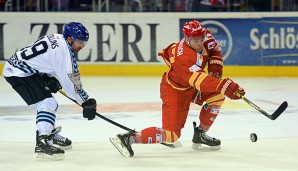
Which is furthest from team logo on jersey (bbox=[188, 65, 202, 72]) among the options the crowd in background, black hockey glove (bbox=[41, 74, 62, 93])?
the crowd in background

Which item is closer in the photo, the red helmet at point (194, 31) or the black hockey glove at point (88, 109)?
the red helmet at point (194, 31)

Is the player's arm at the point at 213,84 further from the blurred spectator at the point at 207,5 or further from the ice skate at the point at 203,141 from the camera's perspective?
the blurred spectator at the point at 207,5

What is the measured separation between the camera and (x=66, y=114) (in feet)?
27.0

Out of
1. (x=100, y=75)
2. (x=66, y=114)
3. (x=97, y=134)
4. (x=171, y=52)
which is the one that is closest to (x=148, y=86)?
(x=100, y=75)

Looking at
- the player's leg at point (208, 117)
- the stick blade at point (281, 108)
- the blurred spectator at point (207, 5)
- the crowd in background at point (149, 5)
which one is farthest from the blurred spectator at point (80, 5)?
the stick blade at point (281, 108)

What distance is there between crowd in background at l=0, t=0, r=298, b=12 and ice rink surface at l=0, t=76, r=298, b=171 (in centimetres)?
164

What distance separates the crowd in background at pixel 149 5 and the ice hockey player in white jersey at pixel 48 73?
6.23 metres

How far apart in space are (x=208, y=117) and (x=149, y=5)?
20.1ft

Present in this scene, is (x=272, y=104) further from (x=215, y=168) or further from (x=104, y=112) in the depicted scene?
(x=215, y=168)

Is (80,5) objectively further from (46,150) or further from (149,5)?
(46,150)

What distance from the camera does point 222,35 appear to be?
38.2 ft

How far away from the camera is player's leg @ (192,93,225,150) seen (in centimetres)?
604

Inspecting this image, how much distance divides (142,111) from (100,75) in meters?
3.67

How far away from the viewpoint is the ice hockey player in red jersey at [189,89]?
552 cm
